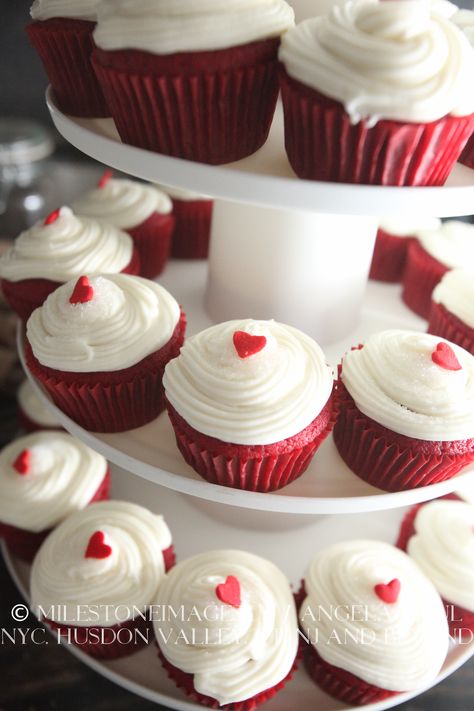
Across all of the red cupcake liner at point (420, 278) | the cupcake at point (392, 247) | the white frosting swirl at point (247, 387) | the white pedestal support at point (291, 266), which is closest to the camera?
the white frosting swirl at point (247, 387)

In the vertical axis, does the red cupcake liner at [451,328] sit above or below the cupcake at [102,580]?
above

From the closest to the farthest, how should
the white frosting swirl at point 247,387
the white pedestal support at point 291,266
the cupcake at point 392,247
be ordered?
the white frosting swirl at point 247,387 < the white pedestal support at point 291,266 < the cupcake at point 392,247

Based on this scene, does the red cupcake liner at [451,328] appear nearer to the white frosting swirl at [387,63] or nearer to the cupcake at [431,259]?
the cupcake at [431,259]

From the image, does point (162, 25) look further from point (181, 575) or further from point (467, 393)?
point (181, 575)

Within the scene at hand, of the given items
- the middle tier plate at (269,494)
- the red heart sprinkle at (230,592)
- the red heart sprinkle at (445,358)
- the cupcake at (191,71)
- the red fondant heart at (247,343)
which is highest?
the cupcake at (191,71)

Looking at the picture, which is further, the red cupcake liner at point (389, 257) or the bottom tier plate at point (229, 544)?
the red cupcake liner at point (389, 257)

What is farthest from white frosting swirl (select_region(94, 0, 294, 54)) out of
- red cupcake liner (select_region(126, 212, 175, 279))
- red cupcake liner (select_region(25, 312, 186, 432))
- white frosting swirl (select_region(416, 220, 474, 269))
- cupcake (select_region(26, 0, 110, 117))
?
white frosting swirl (select_region(416, 220, 474, 269))

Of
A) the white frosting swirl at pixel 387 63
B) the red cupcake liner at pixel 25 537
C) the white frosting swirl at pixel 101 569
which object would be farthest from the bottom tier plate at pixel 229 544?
the white frosting swirl at pixel 387 63

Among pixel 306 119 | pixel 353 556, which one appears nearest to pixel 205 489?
pixel 353 556

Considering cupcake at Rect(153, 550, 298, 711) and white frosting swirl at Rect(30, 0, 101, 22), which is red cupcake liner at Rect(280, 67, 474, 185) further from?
cupcake at Rect(153, 550, 298, 711)
